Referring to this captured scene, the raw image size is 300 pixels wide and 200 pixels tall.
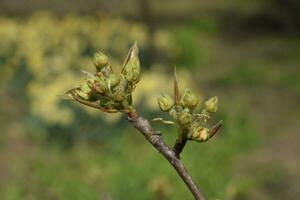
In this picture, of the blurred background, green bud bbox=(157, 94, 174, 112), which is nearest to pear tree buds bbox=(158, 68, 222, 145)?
green bud bbox=(157, 94, 174, 112)

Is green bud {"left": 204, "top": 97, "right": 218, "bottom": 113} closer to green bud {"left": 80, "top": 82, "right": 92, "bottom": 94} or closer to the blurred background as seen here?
green bud {"left": 80, "top": 82, "right": 92, "bottom": 94}

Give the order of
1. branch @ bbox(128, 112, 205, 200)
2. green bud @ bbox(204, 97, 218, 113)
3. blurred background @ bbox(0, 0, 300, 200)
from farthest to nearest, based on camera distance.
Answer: blurred background @ bbox(0, 0, 300, 200), green bud @ bbox(204, 97, 218, 113), branch @ bbox(128, 112, 205, 200)

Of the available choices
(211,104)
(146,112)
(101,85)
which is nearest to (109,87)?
(101,85)

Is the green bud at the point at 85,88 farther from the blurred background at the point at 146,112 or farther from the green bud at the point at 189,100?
the blurred background at the point at 146,112

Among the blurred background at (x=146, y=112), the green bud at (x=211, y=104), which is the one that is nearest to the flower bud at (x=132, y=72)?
the green bud at (x=211, y=104)

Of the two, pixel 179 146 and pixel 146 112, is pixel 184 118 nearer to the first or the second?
pixel 179 146
